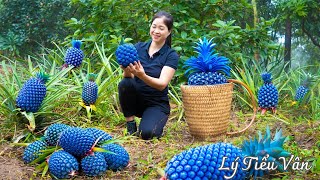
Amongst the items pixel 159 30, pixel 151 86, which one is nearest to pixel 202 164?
pixel 151 86

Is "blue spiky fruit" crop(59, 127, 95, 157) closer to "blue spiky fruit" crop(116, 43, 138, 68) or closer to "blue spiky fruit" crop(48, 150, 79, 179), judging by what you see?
"blue spiky fruit" crop(48, 150, 79, 179)

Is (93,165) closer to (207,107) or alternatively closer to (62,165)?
(62,165)

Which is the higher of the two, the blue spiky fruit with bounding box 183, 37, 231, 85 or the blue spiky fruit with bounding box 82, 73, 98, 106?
the blue spiky fruit with bounding box 183, 37, 231, 85

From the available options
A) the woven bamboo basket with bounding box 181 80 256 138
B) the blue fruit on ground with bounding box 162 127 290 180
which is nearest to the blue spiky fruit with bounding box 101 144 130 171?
the blue fruit on ground with bounding box 162 127 290 180

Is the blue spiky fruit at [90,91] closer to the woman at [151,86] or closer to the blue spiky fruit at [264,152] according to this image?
the woman at [151,86]

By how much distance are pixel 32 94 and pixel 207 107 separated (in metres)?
1.36

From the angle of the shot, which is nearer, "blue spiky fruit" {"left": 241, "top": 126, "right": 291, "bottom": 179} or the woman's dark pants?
"blue spiky fruit" {"left": 241, "top": 126, "right": 291, "bottom": 179}

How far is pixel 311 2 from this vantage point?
7.04m

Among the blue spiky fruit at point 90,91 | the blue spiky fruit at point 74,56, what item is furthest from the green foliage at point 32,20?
the blue spiky fruit at point 90,91

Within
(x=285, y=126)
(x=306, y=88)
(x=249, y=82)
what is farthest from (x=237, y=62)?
(x=285, y=126)

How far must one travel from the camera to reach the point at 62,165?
7.82 feet

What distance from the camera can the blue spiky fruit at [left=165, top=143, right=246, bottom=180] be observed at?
1.98 m

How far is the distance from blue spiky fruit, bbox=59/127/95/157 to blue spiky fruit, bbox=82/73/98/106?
52.4 inches

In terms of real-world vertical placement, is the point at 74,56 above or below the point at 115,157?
above
